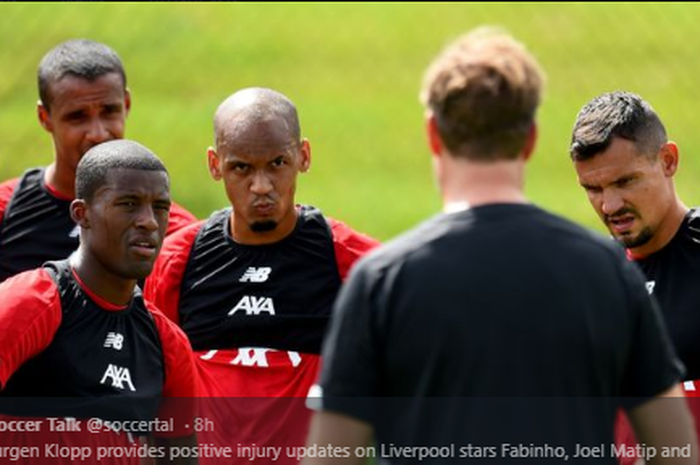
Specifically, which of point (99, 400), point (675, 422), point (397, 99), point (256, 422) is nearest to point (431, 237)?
point (675, 422)

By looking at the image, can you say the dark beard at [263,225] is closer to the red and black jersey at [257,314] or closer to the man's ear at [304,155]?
the red and black jersey at [257,314]

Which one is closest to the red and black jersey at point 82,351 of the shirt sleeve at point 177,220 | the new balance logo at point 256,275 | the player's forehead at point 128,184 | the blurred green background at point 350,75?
the player's forehead at point 128,184

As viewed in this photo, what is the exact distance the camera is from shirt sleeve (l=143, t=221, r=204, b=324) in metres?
7.19

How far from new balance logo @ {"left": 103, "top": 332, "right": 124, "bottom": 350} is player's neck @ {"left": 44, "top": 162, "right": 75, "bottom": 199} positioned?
5.09ft

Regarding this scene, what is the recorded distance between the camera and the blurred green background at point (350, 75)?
2225 centimetres

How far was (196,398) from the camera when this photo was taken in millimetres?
6648

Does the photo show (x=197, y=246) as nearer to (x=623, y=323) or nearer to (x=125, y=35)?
(x=623, y=323)

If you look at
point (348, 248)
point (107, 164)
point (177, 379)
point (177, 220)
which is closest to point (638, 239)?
point (348, 248)

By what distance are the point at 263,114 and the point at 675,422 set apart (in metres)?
3.17

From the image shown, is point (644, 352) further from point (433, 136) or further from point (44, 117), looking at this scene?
point (44, 117)

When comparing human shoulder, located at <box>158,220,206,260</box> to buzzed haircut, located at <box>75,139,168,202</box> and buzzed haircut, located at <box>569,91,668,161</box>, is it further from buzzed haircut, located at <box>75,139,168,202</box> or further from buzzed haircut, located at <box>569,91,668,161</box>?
buzzed haircut, located at <box>569,91,668,161</box>

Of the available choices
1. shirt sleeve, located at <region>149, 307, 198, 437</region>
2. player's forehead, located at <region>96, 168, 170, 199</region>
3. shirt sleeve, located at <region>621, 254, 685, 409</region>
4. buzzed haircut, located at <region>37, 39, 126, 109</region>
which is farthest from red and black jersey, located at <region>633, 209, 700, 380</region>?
buzzed haircut, located at <region>37, 39, 126, 109</region>

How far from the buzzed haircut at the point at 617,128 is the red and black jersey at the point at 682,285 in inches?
13.7

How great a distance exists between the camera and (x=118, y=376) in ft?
20.7
